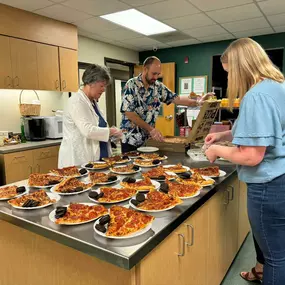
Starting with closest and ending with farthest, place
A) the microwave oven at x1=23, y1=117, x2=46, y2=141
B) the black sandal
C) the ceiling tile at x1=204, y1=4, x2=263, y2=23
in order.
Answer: the black sandal → the ceiling tile at x1=204, y1=4, x2=263, y2=23 → the microwave oven at x1=23, y1=117, x2=46, y2=141

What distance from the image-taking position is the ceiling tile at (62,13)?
10.9 ft

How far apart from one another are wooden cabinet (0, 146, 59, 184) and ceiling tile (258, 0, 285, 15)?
10.4 feet

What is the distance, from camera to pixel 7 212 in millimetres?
1221

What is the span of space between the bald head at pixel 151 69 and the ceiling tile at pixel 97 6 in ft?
3.28

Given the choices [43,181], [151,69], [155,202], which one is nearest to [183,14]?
[151,69]

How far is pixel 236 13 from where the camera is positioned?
11.9ft

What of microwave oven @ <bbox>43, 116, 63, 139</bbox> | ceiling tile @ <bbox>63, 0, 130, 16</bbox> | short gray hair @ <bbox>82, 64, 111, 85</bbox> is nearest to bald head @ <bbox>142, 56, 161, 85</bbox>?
short gray hair @ <bbox>82, 64, 111, 85</bbox>

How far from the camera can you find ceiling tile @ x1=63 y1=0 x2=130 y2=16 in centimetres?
312

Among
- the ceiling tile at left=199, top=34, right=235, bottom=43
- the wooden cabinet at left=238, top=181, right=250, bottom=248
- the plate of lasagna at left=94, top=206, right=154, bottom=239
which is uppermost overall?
the ceiling tile at left=199, top=34, right=235, bottom=43

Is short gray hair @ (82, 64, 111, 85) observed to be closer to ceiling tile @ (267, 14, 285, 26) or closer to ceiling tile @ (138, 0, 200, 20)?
ceiling tile @ (138, 0, 200, 20)

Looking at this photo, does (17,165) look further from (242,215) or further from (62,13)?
(242,215)

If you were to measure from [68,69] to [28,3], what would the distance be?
3.40ft

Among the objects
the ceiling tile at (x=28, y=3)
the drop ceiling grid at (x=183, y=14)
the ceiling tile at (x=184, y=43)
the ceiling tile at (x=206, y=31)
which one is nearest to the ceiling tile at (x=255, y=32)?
the drop ceiling grid at (x=183, y=14)

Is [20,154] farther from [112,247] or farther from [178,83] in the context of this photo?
[178,83]
